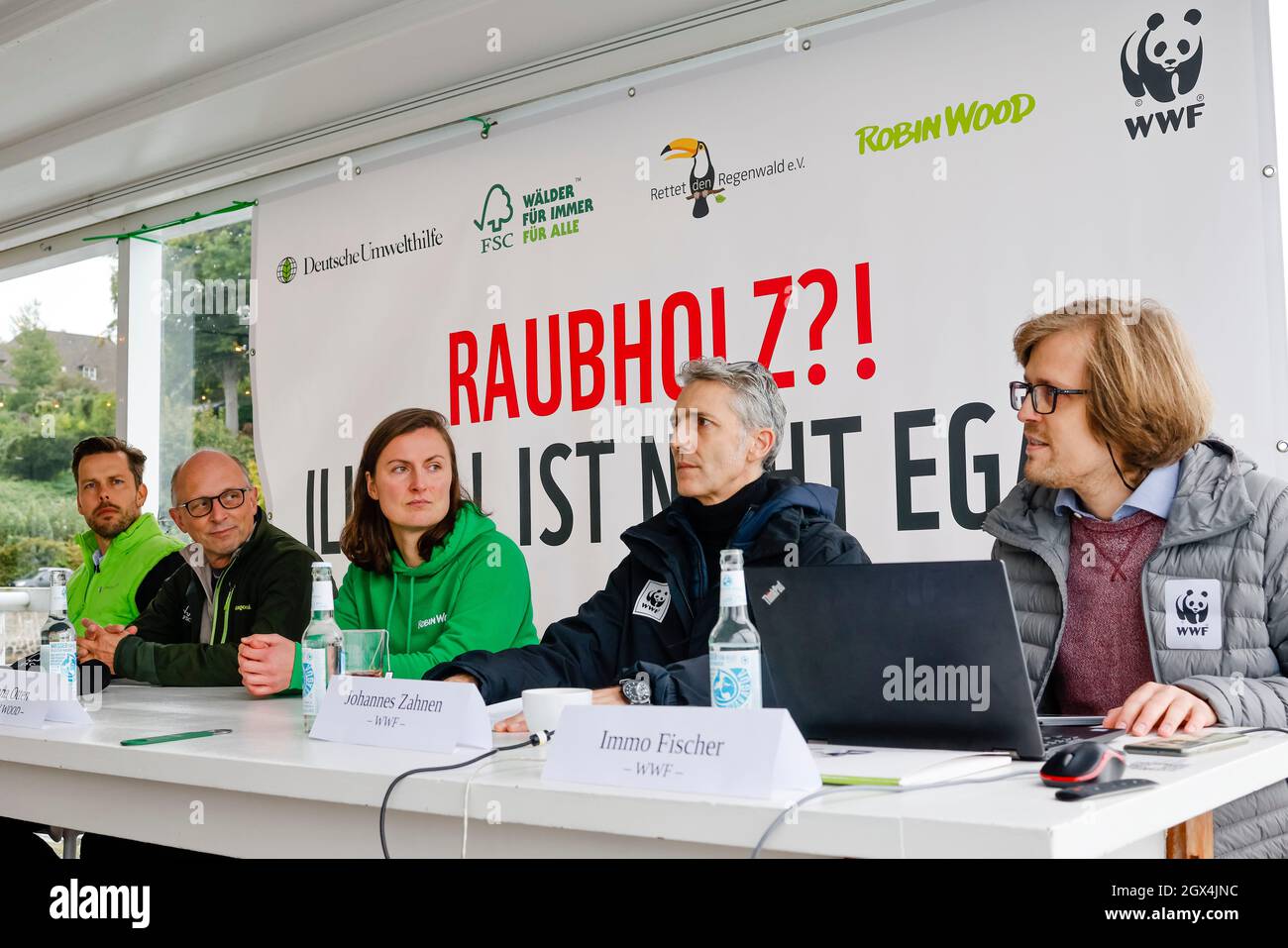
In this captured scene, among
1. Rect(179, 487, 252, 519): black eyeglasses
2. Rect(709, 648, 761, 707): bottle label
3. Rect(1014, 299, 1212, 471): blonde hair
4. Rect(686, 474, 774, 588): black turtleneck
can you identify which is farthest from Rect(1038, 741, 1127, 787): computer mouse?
Rect(179, 487, 252, 519): black eyeglasses

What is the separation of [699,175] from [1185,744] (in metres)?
2.50

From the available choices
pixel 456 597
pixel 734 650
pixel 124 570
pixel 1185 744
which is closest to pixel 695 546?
pixel 456 597

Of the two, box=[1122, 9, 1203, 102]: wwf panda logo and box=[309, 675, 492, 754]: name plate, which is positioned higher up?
box=[1122, 9, 1203, 102]: wwf panda logo

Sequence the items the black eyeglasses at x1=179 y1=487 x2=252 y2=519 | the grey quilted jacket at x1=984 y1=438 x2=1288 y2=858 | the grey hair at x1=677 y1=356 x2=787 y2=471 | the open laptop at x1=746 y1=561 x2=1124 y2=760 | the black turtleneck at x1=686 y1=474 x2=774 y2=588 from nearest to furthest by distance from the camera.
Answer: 1. the open laptop at x1=746 y1=561 x2=1124 y2=760
2. the grey quilted jacket at x1=984 y1=438 x2=1288 y2=858
3. the black turtleneck at x1=686 y1=474 x2=774 y2=588
4. the grey hair at x1=677 y1=356 x2=787 y2=471
5. the black eyeglasses at x1=179 y1=487 x2=252 y2=519

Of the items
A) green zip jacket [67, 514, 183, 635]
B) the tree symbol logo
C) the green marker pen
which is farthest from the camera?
the tree symbol logo

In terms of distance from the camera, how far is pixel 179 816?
4.72ft

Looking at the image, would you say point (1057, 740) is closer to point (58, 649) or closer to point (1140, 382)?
point (1140, 382)

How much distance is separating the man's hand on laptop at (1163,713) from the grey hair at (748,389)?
98cm

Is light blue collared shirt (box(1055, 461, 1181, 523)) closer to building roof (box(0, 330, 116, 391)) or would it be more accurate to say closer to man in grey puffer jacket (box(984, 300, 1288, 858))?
man in grey puffer jacket (box(984, 300, 1288, 858))

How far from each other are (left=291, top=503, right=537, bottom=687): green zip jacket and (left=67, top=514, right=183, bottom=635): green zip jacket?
1.47m

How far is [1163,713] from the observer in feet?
4.47

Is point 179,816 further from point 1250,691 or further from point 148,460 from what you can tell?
point 148,460

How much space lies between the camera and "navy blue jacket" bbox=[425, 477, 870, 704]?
77.2 inches
